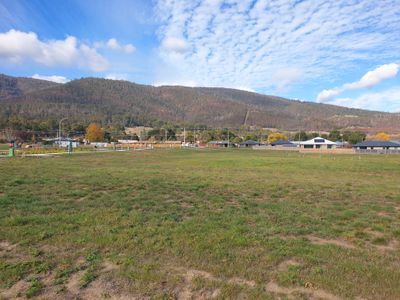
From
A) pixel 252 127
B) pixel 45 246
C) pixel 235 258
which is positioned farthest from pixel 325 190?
pixel 252 127

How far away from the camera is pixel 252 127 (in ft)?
605

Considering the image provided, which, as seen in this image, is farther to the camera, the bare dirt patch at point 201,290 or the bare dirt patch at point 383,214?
the bare dirt patch at point 383,214

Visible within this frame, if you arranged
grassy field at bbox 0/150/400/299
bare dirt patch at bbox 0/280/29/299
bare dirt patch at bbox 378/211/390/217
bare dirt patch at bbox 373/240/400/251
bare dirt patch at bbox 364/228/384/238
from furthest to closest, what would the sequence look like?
1. bare dirt patch at bbox 378/211/390/217
2. bare dirt patch at bbox 364/228/384/238
3. bare dirt patch at bbox 373/240/400/251
4. grassy field at bbox 0/150/400/299
5. bare dirt patch at bbox 0/280/29/299

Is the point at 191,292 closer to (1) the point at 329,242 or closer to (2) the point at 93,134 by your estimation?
(1) the point at 329,242

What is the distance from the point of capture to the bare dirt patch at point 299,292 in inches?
134

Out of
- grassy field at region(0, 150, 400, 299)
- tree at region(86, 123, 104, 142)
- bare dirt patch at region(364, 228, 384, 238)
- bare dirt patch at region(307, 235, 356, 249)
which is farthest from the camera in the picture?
tree at region(86, 123, 104, 142)

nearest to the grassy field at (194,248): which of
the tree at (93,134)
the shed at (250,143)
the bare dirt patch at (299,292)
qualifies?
the bare dirt patch at (299,292)

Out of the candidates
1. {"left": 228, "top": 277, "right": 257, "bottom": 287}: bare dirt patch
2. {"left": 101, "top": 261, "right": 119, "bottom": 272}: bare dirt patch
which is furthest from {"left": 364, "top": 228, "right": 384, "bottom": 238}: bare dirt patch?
{"left": 101, "top": 261, "right": 119, "bottom": 272}: bare dirt patch

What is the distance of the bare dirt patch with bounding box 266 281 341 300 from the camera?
3.41 meters

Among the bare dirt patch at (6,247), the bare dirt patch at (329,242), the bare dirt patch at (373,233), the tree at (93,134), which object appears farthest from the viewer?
the tree at (93,134)

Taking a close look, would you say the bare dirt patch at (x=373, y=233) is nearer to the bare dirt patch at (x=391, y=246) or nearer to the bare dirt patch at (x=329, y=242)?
the bare dirt patch at (x=391, y=246)

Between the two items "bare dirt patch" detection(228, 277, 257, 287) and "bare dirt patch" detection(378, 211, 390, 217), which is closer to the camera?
"bare dirt patch" detection(228, 277, 257, 287)

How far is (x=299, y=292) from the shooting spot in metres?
3.50

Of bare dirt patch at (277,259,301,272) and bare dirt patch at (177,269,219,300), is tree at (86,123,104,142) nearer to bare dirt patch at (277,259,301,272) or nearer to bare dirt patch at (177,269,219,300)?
bare dirt patch at (277,259,301,272)
